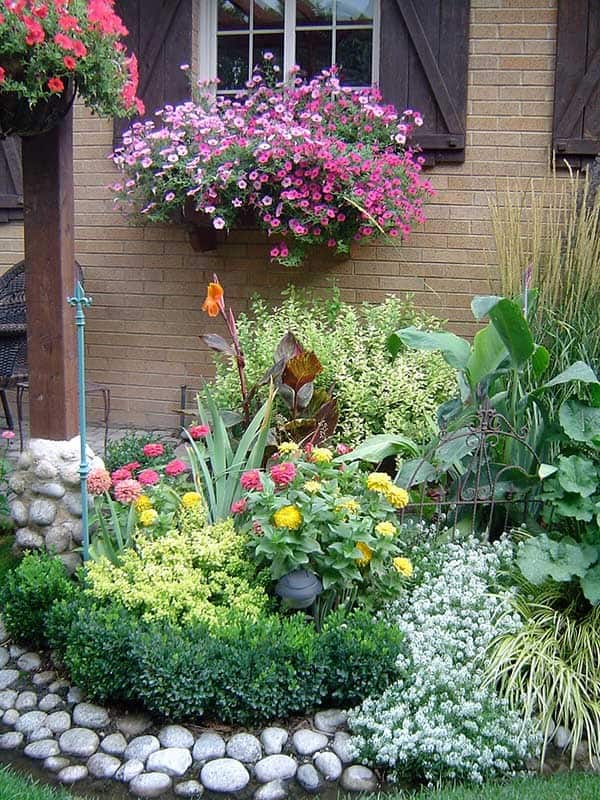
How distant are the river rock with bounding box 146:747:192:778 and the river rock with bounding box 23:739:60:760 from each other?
0.28 m

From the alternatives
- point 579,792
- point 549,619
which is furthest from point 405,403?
point 579,792

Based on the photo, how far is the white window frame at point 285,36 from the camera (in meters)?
5.47

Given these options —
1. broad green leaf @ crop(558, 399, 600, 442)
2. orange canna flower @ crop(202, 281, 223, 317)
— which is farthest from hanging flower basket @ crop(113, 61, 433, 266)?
broad green leaf @ crop(558, 399, 600, 442)

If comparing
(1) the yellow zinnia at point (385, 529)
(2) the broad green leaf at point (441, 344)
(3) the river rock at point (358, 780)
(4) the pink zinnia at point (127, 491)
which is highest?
(2) the broad green leaf at point (441, 344)

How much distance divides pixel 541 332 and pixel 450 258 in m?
1.24

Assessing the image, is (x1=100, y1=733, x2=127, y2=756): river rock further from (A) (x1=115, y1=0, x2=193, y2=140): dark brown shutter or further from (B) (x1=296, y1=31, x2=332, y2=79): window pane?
(B) (x1=296, y1=31, x2=332, y2=79): window pane

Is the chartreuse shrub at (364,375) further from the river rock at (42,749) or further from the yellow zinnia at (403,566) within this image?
the river rock at (42,749)

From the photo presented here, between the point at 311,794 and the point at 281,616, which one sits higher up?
the point at 281,616

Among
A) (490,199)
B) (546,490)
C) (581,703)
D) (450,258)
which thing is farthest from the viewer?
(450,258)

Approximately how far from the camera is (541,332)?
432cm

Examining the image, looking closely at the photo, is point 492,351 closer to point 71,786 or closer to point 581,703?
point 581,703

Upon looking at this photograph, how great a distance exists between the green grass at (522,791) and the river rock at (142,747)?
0.62 meters

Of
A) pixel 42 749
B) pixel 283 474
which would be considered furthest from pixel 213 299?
pixel 42 749

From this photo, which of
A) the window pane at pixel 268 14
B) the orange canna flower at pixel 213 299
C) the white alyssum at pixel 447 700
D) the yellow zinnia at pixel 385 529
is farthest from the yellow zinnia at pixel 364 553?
the window pane at pixel 268 14
